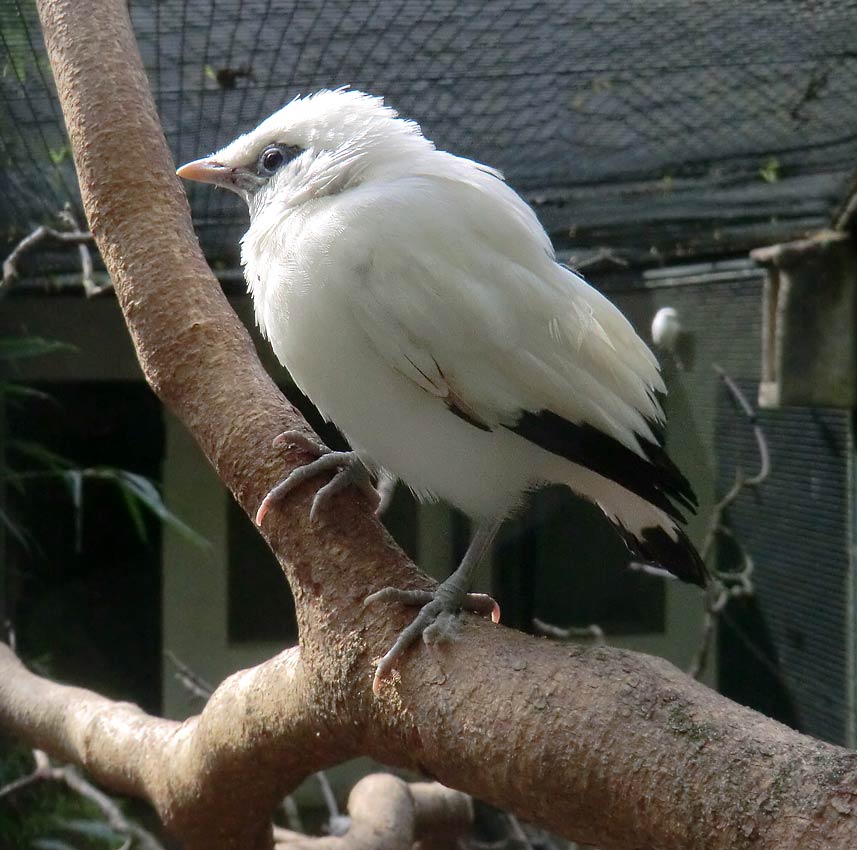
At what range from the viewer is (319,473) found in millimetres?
970

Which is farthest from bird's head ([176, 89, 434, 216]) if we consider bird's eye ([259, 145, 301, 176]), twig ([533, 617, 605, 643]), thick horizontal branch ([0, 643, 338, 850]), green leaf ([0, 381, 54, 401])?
green leaf ([0, 381, 54, 401])

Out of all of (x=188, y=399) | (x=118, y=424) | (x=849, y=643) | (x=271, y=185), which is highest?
(x=271, y=185)

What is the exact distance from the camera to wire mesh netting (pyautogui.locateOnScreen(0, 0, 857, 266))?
1.38 metres

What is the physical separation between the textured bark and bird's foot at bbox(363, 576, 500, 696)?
15 millimetres

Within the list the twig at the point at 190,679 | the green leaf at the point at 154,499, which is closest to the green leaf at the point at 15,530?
the green leaf at the point at 154,499

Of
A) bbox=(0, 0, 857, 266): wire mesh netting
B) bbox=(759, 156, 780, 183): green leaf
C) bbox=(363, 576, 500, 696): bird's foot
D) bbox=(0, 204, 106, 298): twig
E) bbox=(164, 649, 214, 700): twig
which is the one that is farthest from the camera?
bbox=(164, 649, 214, 700): twig

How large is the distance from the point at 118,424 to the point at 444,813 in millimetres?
1027

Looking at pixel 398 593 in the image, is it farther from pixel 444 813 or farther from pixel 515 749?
pixel 444 813

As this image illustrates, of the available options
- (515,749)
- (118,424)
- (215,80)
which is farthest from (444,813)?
(215,80)

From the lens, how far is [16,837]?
2.06 m

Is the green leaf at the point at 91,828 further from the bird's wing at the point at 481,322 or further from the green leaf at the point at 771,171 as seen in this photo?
the green leaf at the point at 771,171

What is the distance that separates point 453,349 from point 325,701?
1.10 ft

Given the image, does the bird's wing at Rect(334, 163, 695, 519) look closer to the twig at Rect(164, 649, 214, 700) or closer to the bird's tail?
the bird's tail

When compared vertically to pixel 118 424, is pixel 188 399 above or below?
above
